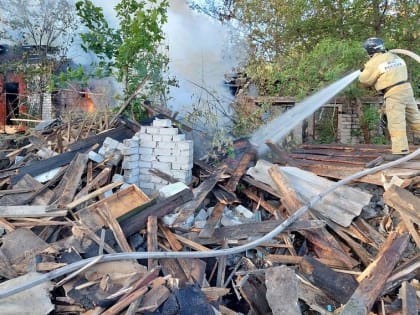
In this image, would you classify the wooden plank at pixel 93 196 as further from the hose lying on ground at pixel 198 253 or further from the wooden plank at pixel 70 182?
the hose lying on ground at pixel 198 253

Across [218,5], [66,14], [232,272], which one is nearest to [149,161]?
[232,272]

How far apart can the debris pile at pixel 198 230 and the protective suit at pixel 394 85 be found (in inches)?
18.9

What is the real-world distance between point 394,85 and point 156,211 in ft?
13.1

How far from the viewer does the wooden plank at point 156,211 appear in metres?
4.24

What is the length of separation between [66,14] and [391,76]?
37.3 ft

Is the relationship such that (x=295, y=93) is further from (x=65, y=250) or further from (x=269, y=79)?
(x=65, y=250)

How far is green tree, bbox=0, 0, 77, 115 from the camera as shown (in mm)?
12890

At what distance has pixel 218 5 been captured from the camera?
11367mm

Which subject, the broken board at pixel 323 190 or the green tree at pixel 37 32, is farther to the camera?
the green tree at pixel 37 32

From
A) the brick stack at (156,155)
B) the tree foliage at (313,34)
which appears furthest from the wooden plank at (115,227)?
the tree foliage at (313,34)

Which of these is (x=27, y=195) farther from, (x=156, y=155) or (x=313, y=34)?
(x=313, y=34)

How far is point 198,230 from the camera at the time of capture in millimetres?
4652

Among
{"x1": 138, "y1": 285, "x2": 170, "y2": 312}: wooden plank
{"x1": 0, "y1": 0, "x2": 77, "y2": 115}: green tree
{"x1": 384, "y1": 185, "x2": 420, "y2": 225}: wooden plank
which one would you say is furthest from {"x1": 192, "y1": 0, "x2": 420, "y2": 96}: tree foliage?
{"x1": 0, "y1": 0, "x2": 77, "y2": 115}: green tree

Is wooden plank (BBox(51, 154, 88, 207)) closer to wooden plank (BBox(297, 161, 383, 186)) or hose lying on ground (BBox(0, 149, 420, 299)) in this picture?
hose lying on ground (BBox(0, 149, 420, 299))
